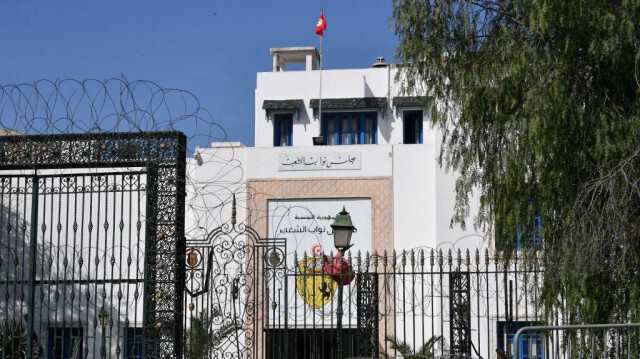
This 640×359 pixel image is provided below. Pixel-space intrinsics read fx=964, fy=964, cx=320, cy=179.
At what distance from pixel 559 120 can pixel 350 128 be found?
19.2 metres

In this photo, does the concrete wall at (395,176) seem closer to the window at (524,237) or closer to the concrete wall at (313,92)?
the concrete wall at (313,92)

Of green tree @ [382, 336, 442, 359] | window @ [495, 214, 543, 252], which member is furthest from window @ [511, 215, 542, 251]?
green tree @ [382, 336, 442, 359]

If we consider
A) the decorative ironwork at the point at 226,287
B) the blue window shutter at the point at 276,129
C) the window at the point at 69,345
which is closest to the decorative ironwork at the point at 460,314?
the decorative ironwork at the point at 226,287

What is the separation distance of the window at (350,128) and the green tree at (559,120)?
57.7ft

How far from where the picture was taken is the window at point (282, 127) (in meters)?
29.9

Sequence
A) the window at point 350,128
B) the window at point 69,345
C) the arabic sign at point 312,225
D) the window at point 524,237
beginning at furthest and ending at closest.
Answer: the window at point 350,128
the arabic sign at point 312,225
the window at point 524,237
the window at point 69,345

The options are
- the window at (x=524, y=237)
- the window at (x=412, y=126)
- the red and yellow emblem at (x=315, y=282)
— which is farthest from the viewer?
the window at (x=412, y=126)

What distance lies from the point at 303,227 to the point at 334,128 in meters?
7.55

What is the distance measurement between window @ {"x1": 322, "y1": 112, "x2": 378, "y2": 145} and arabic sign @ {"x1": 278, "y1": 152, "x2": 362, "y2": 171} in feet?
17.0

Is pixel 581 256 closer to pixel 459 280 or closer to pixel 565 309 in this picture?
pixel 565 309

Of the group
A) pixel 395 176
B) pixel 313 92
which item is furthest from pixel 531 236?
pixel 313 92

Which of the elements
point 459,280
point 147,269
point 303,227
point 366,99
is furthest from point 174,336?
point 366,99

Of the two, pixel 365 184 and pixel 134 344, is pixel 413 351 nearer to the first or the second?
pixel 134 344

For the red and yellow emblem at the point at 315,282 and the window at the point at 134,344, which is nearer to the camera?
the window at the point at 134,344
